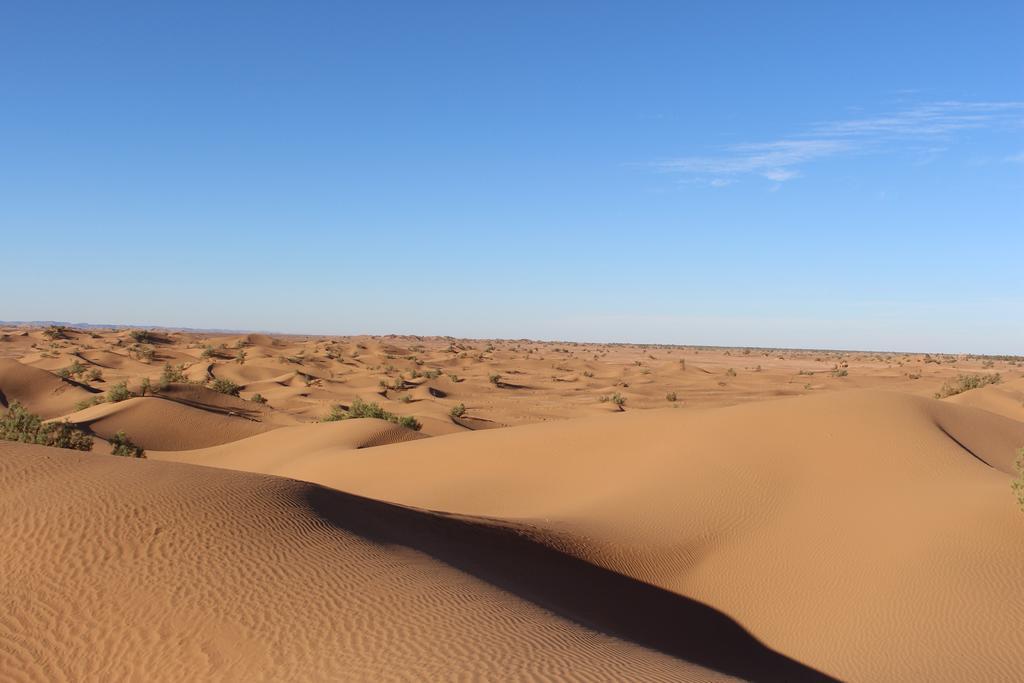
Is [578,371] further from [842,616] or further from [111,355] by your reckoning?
[842,616]

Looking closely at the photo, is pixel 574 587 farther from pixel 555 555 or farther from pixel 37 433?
pixel 37 433

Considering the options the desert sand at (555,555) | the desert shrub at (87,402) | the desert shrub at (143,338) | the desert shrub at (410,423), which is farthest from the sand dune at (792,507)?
the desert shrub at (143,338)

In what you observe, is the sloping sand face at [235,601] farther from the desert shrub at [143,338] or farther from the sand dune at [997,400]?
the desert shrub at [143,338]

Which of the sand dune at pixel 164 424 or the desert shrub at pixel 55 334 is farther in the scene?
the desert shrub at pixel 55 334

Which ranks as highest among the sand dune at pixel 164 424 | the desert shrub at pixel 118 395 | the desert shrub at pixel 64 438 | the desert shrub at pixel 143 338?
the desert shrub at pixel 143 338

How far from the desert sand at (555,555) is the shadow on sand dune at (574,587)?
0.15 feet

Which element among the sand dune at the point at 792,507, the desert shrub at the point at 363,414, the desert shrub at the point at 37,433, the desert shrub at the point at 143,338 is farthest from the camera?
the desert shrub at the point at 143,338

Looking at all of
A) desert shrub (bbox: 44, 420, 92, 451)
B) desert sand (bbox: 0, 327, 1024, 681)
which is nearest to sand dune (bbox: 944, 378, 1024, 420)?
desert sand (bbox: 0, 327, 1024, 681)

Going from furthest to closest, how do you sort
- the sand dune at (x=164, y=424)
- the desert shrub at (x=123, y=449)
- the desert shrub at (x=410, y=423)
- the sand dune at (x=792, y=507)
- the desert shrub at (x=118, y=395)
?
1. the desert shrub at (x=118, y=395)
2. the desert shrub at (x=410, y=423)
3. the sand dune at (x=164, y=424)
4. the desert shrub at (x=123, y=449)
5. the sand dune at (x=792, y=507)

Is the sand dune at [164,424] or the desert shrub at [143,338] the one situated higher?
the desert shrub at [143,338]

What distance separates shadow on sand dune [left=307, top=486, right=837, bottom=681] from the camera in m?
7.18

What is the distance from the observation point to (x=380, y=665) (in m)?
4.68

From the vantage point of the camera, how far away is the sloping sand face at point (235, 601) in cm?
476

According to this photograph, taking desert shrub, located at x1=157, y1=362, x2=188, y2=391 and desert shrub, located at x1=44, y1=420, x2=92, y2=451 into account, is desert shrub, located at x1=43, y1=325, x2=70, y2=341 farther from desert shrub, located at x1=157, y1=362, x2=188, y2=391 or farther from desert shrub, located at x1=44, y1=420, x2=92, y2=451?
desert shrub, located at x1=44, y1=420, x2=92, y2=451
